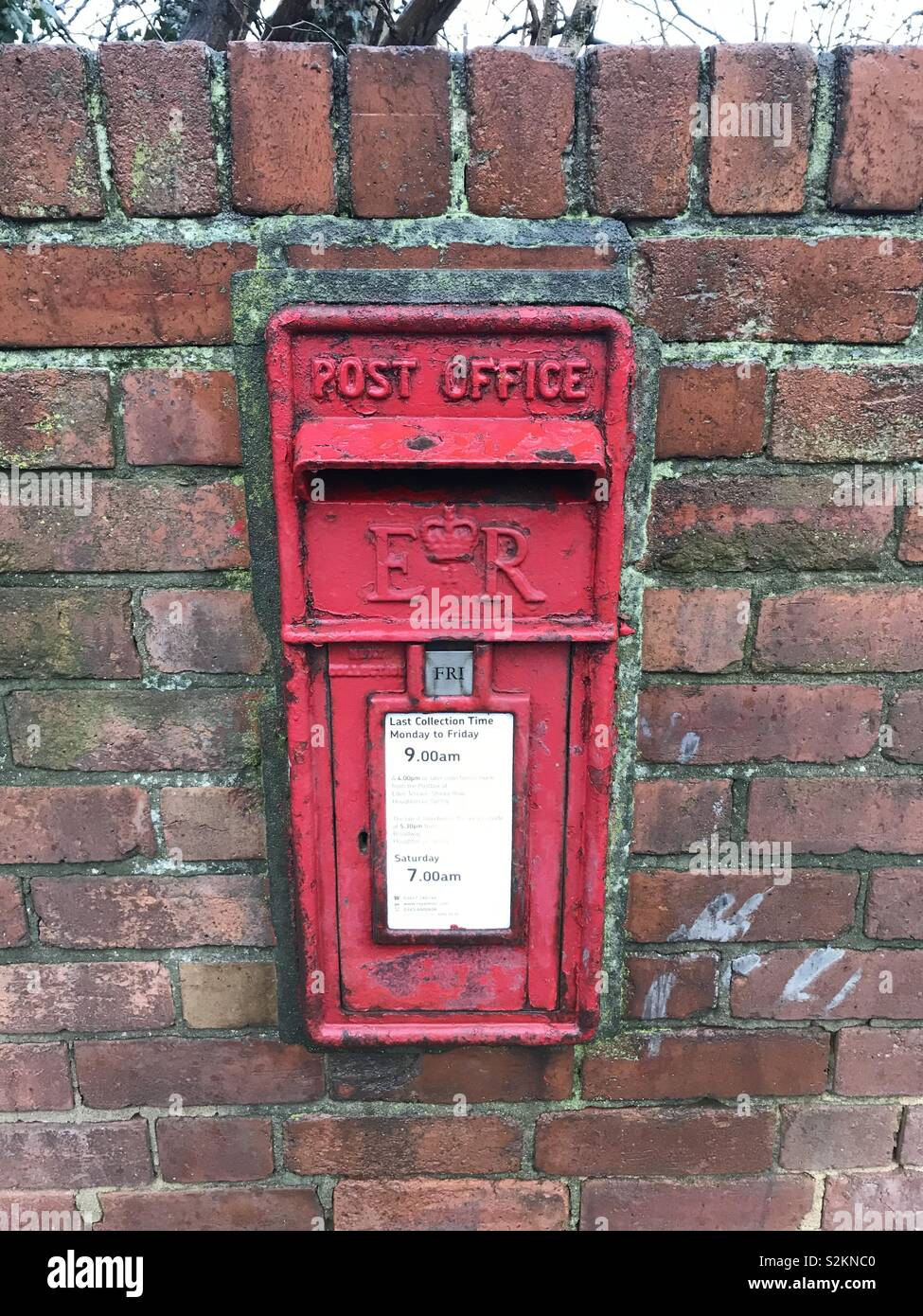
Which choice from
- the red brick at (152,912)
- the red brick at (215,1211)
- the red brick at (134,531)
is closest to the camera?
the red brick at (134,531)

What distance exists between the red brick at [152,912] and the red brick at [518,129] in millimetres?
757

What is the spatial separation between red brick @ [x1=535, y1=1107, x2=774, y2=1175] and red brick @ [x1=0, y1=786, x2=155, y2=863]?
610 millimetres

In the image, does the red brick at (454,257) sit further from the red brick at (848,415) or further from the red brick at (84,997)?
the red brick at (84,997)

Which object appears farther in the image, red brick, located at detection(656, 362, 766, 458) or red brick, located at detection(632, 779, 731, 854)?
red brick, located at detection(632, 779, 731, 854)

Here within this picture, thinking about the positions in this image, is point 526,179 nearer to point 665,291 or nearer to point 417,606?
point 665,291

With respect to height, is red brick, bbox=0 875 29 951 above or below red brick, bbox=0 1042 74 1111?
above

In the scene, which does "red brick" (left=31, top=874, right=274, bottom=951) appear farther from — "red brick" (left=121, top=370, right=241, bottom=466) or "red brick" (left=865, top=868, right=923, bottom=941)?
"red brick" (left=865, top=868, right=923, bottom=941)

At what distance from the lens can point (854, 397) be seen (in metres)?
0.83

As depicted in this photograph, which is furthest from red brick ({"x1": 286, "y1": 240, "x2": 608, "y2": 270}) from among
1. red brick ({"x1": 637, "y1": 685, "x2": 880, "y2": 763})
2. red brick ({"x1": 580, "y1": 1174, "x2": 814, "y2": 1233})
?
red brick ({"x1": 580, "y1": 1174, "x2": 814, "y2": 1233})

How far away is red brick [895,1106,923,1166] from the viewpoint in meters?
1.04

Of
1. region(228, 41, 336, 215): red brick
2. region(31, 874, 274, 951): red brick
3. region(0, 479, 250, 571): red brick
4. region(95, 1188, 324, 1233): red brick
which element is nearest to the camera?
region(228, 41, 336, 215): red brick

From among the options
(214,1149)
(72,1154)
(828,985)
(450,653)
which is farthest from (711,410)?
(72,1154)

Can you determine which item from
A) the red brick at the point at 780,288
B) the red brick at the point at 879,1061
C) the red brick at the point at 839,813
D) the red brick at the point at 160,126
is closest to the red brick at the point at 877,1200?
the red brick at the point at 879,1061

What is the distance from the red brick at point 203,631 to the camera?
0.88 meters
